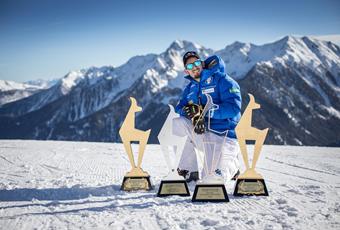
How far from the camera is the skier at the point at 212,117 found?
501 cm

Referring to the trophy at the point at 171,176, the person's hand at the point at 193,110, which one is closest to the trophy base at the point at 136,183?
the trophy at the point at 171,176

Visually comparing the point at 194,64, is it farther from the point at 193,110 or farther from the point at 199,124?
the point at 199,124

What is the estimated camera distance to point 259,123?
18025 cm

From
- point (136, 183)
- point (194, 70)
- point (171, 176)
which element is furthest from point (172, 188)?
point (194, 70)

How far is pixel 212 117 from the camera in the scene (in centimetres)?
531

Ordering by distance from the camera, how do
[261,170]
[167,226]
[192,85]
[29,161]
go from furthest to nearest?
[29,161] < [261,170] < [192,85] < [167,226]

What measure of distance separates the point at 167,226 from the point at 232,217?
693mm

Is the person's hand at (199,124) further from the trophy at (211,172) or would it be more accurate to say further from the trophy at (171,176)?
the trophy at (171,176)

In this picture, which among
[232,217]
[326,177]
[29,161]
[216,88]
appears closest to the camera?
[232,217]

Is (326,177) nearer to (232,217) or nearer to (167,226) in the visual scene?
(232,217)

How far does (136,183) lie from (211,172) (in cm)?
109

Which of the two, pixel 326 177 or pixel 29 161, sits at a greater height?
pixel 326 177

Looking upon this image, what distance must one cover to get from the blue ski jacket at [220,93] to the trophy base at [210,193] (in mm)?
1212

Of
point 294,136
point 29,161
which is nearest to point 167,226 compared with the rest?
point 29,161
